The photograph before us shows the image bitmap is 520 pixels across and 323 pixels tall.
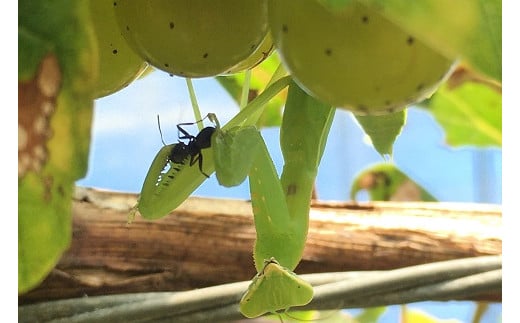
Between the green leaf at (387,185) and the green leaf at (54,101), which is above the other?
the green leaf at (387,185)

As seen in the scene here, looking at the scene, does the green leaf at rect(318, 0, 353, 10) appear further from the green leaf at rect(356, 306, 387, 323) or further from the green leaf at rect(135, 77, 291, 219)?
the green leaf at rect(356, 306, 387, 323)

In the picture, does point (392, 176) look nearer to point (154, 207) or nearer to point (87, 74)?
point (154, 207)

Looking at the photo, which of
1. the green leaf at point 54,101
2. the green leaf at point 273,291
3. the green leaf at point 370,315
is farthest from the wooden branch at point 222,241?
the green leaf at point 54,101

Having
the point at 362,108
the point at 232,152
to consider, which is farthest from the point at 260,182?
the point at 362,108

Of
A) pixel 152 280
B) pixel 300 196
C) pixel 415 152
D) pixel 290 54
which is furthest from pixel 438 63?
pixel 415 152

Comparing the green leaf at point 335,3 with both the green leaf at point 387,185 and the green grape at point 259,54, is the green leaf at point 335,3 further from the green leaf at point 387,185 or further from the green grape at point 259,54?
the green leaf at point 387,185
